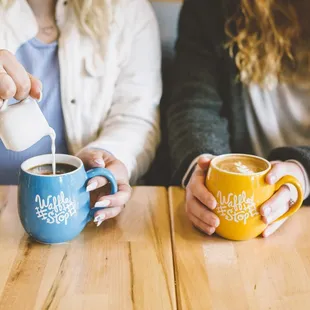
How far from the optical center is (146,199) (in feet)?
3.28

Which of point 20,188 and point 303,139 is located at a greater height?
point 20,188

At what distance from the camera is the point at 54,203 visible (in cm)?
80

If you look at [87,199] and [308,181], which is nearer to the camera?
[87,199]

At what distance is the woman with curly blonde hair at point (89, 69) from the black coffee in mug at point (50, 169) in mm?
302

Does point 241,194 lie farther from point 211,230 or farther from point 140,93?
point 140,93

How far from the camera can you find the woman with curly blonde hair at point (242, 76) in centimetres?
124

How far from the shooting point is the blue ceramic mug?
31.2 inches

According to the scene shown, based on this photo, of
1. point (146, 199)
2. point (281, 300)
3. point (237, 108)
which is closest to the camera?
point (281, 300)

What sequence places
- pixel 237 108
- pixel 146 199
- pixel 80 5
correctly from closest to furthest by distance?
pixel 146 199 → pixel 80 5 → pixel 237 108

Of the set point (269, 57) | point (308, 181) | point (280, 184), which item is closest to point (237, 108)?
point (269, 57)

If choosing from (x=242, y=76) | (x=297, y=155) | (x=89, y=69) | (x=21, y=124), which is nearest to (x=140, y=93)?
(x=89, y=69)

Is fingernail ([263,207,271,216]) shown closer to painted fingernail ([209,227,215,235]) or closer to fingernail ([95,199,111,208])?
painted fingernail ([209,227,215,235])

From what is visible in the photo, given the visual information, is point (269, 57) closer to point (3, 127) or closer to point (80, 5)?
point (80, 5)

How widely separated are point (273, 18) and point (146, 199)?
579 millimetres
